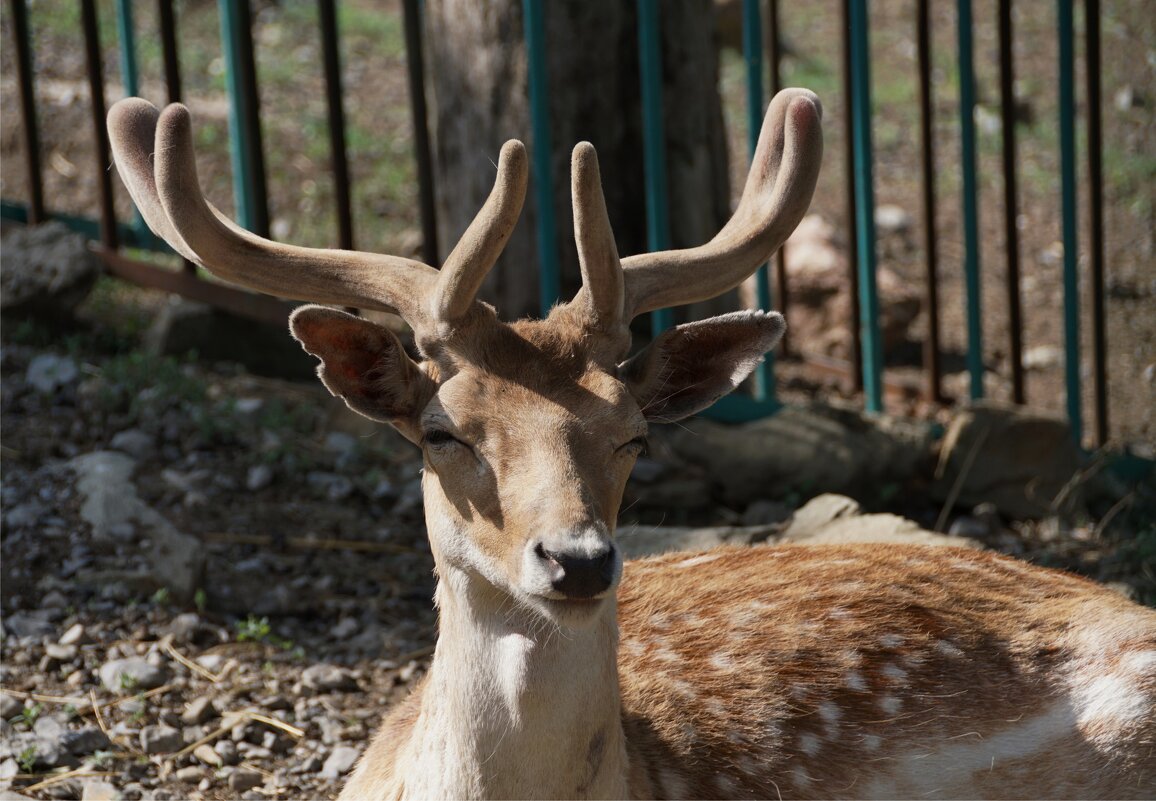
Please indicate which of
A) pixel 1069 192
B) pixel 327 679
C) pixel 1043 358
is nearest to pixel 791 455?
pixel 1069 192

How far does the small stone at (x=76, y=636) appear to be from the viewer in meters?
4.73

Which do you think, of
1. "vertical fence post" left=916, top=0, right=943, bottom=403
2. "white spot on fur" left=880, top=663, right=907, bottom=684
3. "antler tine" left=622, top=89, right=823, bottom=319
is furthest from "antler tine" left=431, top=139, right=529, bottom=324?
"vertical fence post" left=916, top=0, right=943, bottom=403

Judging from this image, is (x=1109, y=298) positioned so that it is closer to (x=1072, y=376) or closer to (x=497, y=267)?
(x=1072, y=376)

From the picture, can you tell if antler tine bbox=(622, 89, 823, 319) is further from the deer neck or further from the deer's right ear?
the deer neck

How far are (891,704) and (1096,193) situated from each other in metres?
3.60

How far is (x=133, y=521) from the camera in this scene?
525 cm

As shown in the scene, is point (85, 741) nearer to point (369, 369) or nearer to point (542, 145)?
A: point (369, 369)

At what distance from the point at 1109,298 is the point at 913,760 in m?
4.61

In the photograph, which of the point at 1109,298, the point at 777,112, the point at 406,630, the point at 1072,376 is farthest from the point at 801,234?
the point at 777,112

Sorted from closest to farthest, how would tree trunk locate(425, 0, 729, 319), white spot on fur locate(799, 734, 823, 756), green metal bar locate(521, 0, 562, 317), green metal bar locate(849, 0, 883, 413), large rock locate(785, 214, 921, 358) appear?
white spot on fur locate(799, 734, 823, 756), green metal bar locate(521, 0, 562, 317), tree trunk locate(425, 0, 729, 319), green metal bar locate(849, 0, 883, 413), large rock locate(785, 214, 921, 358)

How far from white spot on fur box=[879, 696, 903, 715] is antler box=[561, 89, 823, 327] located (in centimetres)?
113

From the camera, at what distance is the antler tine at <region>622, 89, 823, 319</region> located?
3.53 meters

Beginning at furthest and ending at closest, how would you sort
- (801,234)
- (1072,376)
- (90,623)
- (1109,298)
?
(801,234), (1109,298), (1072,376), (90,623)

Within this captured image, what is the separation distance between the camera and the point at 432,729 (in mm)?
3412
